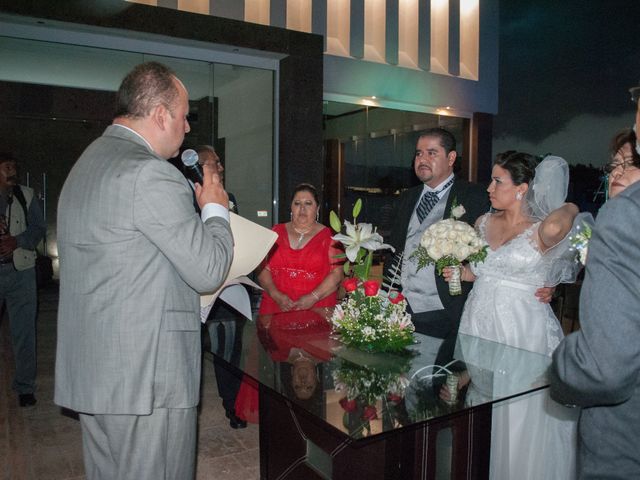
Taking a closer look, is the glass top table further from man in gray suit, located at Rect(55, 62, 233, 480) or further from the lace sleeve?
the lace sleeve

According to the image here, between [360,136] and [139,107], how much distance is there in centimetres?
795

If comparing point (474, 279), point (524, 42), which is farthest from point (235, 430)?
point (524, 42)

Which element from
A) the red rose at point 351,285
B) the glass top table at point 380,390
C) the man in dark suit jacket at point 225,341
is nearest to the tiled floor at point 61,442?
the man in dark suit jacket at point 225,341

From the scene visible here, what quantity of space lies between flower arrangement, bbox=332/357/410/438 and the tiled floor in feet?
5.17

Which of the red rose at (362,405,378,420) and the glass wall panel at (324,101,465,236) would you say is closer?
the red rose at (362,405,378,420)

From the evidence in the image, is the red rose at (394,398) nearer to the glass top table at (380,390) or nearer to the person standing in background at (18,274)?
the glass top table at (380,390)

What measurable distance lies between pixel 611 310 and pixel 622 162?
2219 mm

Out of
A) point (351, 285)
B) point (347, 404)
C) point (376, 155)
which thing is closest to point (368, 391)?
point (347, 404)

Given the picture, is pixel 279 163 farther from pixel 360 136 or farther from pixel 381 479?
pixel 381 479

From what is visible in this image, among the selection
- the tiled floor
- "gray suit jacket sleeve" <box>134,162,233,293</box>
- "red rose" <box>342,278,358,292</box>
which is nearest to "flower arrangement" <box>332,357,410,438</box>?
"red rose" <box>342,278,358,292</box>

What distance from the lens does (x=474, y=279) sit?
3.91m

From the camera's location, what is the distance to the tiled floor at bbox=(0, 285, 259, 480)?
3641 millimetres

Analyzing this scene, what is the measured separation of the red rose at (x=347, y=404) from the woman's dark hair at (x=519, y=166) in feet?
7.24

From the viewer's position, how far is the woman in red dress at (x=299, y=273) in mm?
4348
